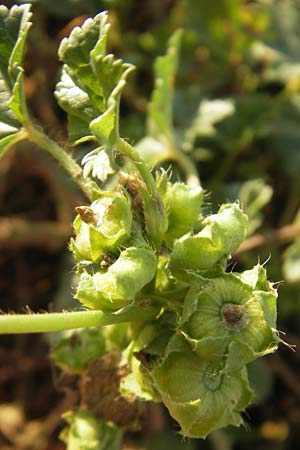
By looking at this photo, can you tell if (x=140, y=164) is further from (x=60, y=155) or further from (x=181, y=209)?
(x=60, y=155)

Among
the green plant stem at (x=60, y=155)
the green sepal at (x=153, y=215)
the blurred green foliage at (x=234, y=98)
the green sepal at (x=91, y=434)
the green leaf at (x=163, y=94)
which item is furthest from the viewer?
the blurred green foliage at (x=234, y=98)

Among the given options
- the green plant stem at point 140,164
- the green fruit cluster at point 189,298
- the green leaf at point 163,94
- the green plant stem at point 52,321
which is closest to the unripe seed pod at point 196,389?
the green fruit cluster at point 189,298

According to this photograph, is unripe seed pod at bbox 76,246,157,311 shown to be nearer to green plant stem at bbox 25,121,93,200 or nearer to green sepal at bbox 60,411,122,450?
green plant stem at bbox 25,121,93,200

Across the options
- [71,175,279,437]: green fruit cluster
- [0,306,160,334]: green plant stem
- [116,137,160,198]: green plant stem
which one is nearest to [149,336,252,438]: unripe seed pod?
[71,175,279,437]: green fruit cluster

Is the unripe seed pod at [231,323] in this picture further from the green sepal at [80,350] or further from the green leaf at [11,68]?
the green leaf at [11,68]

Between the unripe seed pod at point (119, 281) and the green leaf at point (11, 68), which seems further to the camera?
the green leaf at point (11, 68)

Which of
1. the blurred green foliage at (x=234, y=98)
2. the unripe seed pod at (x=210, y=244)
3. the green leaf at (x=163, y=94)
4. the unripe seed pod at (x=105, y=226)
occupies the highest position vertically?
the unripe seed pod at (x=105, y=226)
